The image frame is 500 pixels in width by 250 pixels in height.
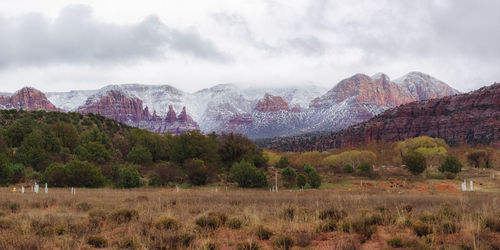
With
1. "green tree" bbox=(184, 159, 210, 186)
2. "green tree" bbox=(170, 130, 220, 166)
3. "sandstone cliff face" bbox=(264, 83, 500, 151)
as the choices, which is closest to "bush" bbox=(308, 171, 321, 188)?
"green tree" bbox=(184, 159, 210, 186)

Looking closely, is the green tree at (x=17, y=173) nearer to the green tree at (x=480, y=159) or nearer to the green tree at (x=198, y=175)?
the green tree at (x=198, y=175)

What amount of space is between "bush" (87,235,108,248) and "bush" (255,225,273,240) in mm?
3833

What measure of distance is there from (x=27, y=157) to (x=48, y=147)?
178 inches

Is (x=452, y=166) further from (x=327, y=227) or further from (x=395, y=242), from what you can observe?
(x=395, y=242)

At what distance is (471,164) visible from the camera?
74.7m

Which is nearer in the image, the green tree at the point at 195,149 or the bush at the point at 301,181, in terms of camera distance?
the bush at the point at 301,181

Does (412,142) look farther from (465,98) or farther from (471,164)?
(465,98)

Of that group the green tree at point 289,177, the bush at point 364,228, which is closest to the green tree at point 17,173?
the green tree at point 289,177

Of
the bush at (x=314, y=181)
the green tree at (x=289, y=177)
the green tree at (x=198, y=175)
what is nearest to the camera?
the bush at (x=314, y=181)

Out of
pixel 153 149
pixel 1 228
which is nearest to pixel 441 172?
pixel 153 149

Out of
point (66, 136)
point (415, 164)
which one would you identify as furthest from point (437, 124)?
point (66, 136)

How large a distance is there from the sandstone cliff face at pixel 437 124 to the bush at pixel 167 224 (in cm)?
14137

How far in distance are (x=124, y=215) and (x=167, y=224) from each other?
272cm

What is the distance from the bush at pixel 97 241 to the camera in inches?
352
